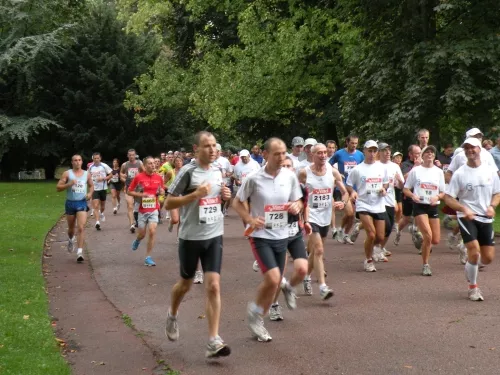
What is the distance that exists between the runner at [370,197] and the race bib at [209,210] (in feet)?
16.1

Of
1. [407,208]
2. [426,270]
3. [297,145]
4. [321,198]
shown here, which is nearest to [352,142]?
[297,145]

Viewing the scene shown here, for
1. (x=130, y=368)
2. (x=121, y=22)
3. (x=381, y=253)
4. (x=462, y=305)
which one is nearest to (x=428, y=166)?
(x=381, y=253)

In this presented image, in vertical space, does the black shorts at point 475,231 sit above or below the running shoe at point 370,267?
above

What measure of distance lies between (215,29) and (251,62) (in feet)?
25.7

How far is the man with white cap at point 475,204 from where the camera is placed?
10.3 metres

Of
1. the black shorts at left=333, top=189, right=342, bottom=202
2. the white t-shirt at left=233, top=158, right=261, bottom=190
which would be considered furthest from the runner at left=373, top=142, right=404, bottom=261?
the white t-shirt at left=233, top=158, right=261, bottom=190

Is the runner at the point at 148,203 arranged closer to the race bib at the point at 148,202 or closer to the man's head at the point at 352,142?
the race bib at the point at 148,202

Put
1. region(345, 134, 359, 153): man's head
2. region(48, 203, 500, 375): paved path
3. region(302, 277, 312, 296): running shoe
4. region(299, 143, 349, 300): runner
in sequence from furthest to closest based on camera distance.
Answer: region(345, 134, 359, 153): man's head, region(302, 277, 312, 296): running shoe, region(299, 143, 349, 300): runner, region(48, 203, 500, 375): paved path

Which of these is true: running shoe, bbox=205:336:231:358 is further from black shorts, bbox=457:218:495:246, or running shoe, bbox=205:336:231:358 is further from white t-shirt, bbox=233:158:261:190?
white t-shirt, bbox=233:158:261:190

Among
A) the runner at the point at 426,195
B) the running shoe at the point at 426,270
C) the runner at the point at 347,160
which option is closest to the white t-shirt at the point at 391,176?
the runner at the point at 426,195

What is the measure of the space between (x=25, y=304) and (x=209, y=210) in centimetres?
367

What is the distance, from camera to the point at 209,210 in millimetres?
8062

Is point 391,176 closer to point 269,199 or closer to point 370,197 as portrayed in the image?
point 370,197

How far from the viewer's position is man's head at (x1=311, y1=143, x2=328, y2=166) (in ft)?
36.1
